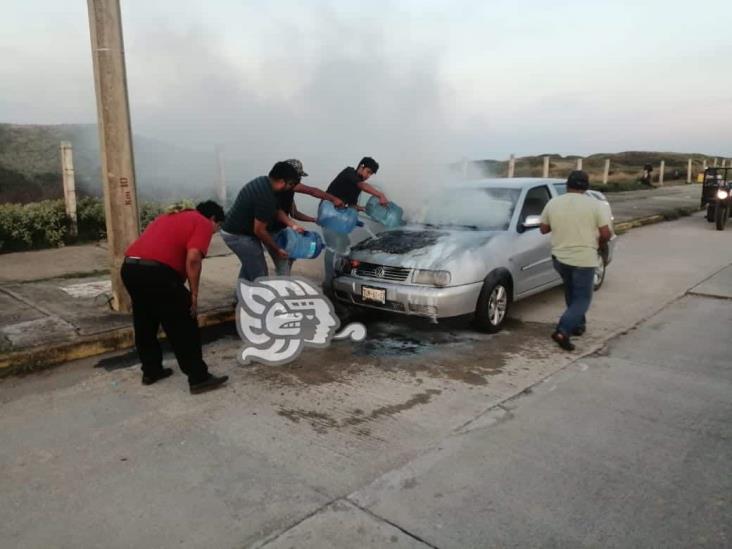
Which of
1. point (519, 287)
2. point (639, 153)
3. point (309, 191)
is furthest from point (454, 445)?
point (639, 153)

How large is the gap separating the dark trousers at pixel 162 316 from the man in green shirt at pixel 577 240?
3112 millimetres

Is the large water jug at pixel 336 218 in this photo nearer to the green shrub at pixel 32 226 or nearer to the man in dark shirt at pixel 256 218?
the man in dark shirt at pixel 256 218

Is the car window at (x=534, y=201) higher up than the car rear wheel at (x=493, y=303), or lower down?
higher up

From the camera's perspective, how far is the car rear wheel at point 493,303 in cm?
544

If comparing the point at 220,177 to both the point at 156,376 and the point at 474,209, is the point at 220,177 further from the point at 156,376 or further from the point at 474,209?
the point at 156,376

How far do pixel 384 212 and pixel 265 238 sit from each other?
1981mm

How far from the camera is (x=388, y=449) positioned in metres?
3.34

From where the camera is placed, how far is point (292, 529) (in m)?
2.62

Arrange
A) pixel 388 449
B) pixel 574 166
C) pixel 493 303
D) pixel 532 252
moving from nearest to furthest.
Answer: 1. pixel 388 449
2. pixel 493 303
3. pixel 532 252
4. pixel 574 166

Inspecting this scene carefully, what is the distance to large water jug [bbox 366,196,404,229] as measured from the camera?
6625mm

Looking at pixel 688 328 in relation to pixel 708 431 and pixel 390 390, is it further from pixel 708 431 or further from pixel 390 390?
pixel 390 390

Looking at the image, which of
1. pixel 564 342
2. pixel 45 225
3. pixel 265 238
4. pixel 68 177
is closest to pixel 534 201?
pixel 564 342

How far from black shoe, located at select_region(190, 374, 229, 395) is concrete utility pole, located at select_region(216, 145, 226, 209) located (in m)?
8.11

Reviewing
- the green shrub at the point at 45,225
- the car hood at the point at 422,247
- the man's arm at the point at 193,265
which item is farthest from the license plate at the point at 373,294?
the green shrub at the point at 45,225
